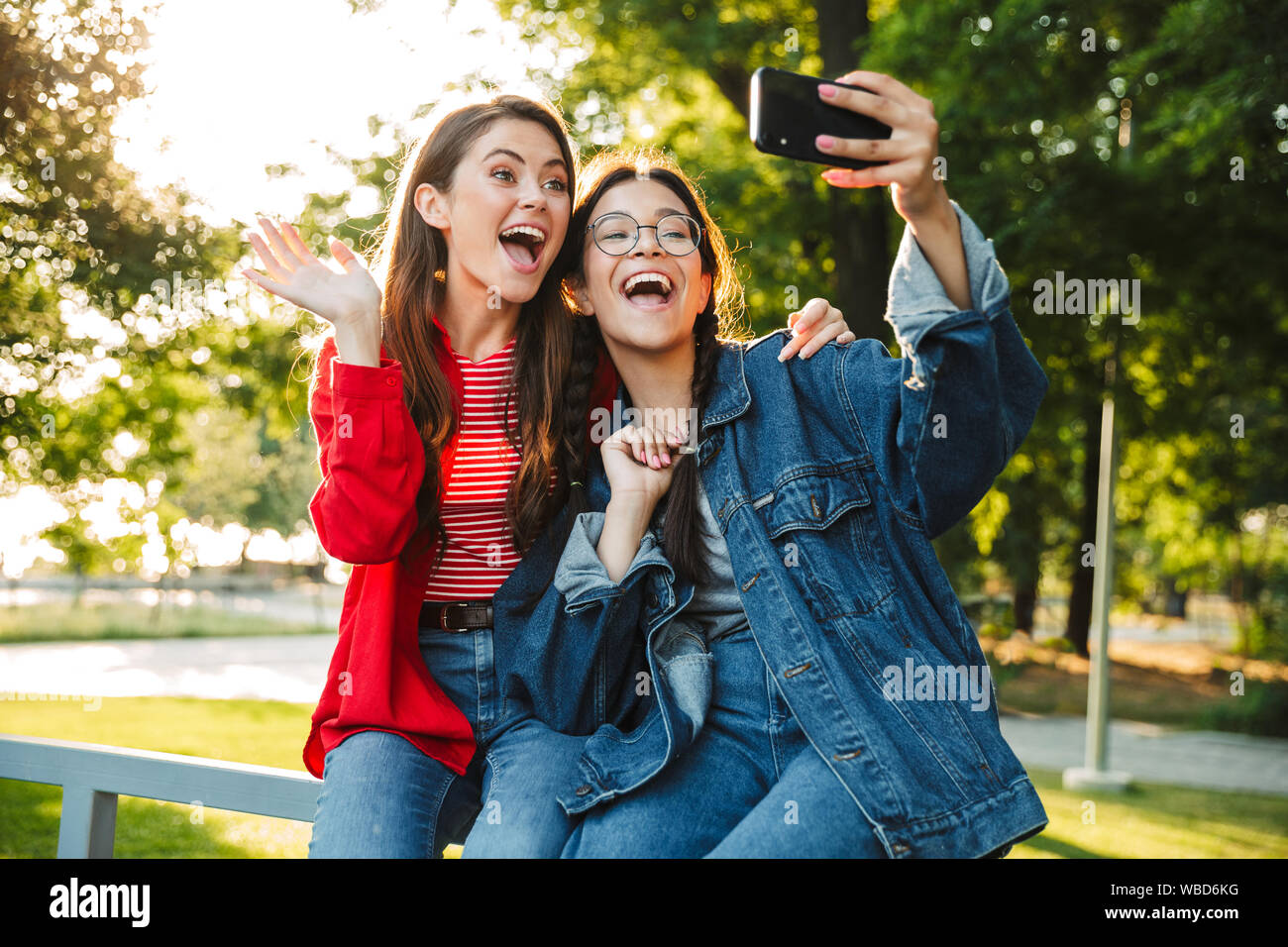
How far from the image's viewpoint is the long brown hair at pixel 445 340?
8.36 feet

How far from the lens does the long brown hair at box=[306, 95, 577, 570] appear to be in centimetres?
255

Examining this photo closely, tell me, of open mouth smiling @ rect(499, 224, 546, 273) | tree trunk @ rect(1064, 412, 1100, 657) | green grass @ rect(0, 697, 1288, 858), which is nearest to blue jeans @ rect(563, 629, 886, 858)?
open mouth smiling @ rect(499, 224, 546, 273)

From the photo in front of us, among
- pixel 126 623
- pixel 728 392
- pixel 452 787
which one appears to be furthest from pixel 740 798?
pixel 126 623

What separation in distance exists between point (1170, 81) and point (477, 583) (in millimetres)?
6498

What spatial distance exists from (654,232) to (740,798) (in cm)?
132

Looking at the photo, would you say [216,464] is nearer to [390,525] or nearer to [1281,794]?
[1281,794]

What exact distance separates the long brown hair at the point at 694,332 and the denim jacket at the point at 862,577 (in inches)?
1.8

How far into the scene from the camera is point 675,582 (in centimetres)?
243

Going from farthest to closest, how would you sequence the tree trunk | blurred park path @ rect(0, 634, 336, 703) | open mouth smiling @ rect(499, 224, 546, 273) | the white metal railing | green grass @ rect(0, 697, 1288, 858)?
the tree trunk, blurred park path @ rect(0, 634, 336, 703), green grass @ rect(0, 697, 1288, 858), the white metal railing, open mouth smiling @ rect(499, 224, 546, 273)

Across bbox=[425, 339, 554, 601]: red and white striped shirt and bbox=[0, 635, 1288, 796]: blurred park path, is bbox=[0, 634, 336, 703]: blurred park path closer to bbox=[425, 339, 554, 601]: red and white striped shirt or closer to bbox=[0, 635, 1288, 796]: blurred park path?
bbox=[0, 635, 1288, 796]: blurred park path

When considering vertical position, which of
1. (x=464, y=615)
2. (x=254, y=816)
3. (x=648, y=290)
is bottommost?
(x=254, y=816)

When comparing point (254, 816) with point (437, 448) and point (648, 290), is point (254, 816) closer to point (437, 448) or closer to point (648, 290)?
point (437, 448)

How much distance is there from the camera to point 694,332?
2.76 m

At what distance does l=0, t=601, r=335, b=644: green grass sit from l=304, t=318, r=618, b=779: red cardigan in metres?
20.9
